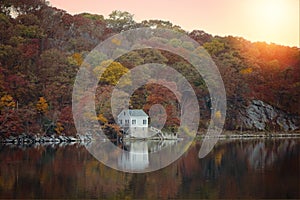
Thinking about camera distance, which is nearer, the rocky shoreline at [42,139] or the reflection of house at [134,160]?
the reflection of house at [134,160]

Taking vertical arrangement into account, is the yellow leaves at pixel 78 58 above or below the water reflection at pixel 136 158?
above

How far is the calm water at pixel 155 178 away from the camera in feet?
55.2

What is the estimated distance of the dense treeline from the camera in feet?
125

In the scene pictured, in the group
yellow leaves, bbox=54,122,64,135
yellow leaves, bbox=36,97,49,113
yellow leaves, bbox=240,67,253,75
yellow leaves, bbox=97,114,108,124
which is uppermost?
yellow leaves, bbox=240,67,253,75

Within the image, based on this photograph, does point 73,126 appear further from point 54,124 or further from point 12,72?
point 12,72

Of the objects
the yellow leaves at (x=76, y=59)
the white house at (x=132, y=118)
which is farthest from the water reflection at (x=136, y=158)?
the yellow leaves at (x=76, y=59)

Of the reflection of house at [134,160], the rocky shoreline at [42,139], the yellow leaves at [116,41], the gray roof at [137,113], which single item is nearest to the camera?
the reflection of house at [134,160]

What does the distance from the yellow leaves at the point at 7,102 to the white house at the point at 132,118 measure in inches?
324

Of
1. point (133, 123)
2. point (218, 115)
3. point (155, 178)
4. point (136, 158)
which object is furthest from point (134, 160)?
point (218, 115)

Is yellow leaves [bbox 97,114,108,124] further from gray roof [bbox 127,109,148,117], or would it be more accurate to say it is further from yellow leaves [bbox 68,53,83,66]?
yellow leaves [bbox 68,53,83,66]

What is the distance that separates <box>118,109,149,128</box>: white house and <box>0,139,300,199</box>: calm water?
39.7ft

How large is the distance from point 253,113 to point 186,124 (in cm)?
854

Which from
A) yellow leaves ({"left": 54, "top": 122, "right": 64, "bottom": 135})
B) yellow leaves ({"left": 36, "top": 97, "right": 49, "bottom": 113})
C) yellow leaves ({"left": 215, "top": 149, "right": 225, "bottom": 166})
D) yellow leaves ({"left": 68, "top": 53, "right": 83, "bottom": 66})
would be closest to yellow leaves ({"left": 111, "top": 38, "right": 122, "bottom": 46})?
yellow leaves ({"left": 68, "top": 53, "right": 83, "bottom": 66})

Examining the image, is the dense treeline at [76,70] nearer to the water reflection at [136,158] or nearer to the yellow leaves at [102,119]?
the yellow leaves at [102,119]
